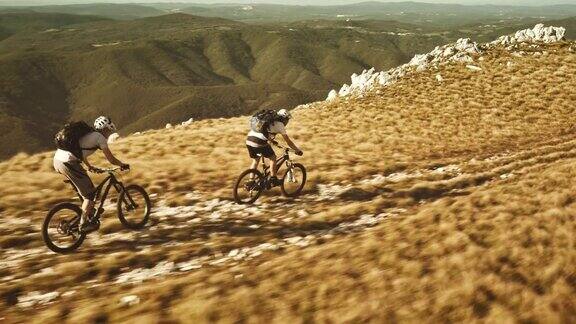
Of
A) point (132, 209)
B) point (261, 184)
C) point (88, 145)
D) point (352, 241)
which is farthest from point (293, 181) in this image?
point (88, 145)

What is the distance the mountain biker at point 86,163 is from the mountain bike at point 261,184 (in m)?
4.26

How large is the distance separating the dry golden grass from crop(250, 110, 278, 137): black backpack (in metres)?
2.31

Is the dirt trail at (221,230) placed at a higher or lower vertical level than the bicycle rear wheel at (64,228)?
lower

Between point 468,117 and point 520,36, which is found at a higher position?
point 520,36

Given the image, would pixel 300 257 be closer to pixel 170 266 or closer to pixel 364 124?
pixel 170 266

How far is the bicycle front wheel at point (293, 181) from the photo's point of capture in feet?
49.6

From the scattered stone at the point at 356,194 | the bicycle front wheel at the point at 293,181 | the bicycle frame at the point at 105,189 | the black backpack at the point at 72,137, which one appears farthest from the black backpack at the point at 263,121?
the black backpack at the point at 72,137

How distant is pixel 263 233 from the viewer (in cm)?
1200

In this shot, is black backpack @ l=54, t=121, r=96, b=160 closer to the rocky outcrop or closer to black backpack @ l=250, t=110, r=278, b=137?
black backpack @ l=250, t=110, r=278, b=137

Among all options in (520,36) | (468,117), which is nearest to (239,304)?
(468,117)

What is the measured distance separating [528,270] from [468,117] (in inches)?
768

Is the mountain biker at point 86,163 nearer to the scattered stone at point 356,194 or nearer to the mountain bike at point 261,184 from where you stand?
the mountain bike at point 261,184

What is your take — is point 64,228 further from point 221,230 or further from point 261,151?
point 261,151

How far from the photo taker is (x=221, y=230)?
478 inches
